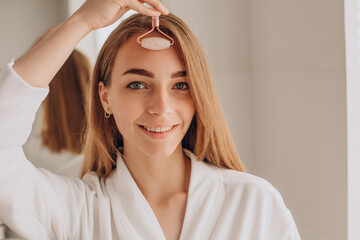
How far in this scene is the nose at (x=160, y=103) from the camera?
3.50ft

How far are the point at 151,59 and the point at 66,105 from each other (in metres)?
0.90

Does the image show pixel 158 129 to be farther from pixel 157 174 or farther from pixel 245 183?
pixel 245 183

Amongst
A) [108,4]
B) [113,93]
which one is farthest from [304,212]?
[108,4]

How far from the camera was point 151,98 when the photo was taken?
42.8 inches

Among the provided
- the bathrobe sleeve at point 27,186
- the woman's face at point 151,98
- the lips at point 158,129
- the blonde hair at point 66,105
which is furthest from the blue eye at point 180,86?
the blonde hair at point 66,105

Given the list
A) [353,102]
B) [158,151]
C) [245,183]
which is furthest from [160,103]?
[353,102]

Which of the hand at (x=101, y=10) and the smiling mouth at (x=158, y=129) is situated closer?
the hand at (x=101, y=10)

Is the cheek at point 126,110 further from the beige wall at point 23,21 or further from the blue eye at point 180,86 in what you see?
the beige wall at point 23,21

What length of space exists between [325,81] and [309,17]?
0.68ft

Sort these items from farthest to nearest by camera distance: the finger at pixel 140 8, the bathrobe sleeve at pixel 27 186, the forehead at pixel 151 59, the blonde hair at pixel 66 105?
the blonde hair at pixel 66 105, the forehead at pixel 151 59, the finger at pixel 140 8, the bathrobe sleeve at pixel 27 186

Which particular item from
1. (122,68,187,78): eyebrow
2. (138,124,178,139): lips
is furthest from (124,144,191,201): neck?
(122,68,187,78): eyebrow

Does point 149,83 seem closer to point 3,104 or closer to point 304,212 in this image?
point 3,104

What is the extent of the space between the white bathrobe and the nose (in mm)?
225

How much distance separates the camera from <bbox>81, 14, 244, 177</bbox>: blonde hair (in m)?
1.11
